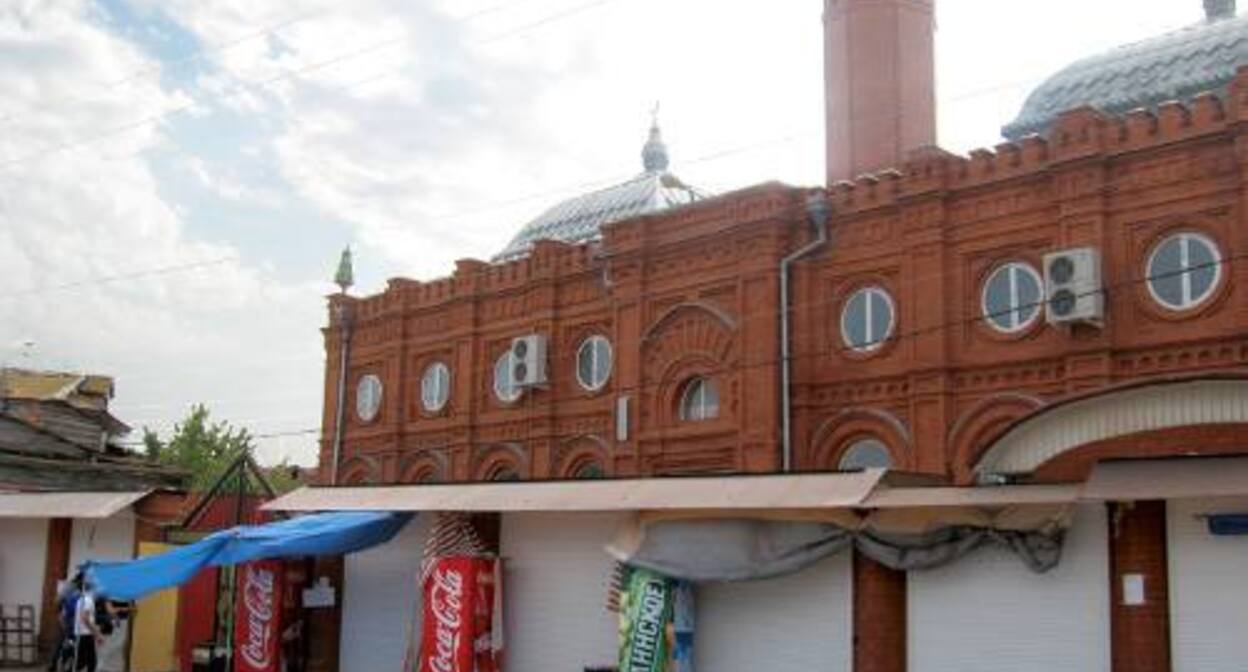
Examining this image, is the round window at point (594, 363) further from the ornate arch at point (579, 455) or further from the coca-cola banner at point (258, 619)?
the coca-cola banner at point (258, 619)

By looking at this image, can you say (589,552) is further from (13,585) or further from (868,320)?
(13,585)

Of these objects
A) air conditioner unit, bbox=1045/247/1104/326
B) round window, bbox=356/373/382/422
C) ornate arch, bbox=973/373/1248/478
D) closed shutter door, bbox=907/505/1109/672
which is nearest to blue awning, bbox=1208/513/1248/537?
closed shutter door, bbox=907/505/1109/672

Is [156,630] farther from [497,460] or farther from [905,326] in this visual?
[905,326]

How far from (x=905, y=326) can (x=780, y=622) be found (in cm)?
929

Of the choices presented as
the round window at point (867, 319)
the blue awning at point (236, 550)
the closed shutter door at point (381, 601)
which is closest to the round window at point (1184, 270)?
the round window at point (867, 319)

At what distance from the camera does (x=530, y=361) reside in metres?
28.5

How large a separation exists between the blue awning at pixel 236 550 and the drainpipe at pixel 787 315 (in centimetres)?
781

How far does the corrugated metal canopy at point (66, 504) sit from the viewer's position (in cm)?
2325

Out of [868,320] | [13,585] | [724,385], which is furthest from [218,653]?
[868,320]

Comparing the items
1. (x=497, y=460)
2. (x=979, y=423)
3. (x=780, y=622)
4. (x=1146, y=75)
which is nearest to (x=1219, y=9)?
(x=1146, y=75)

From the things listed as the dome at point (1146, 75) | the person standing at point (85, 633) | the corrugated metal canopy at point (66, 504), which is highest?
the dome at point (1146, 75)

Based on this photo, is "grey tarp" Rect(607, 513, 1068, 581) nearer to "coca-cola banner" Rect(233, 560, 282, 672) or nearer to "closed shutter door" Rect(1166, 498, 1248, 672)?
"closed shutter door" Rect(1166, 498, 1248, 672)

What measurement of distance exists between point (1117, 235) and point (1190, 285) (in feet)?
4.09

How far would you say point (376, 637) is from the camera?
18688 millimetres
